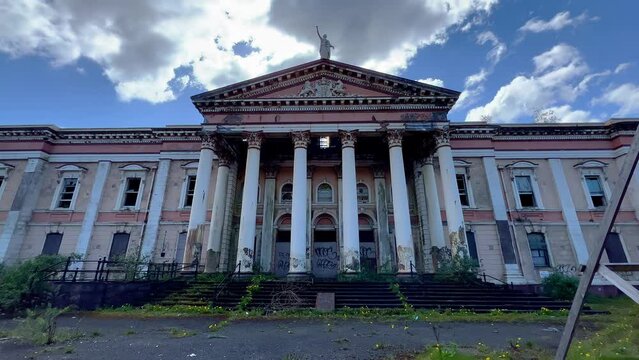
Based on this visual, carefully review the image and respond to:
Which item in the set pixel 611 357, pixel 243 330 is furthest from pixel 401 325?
pixel 611 357

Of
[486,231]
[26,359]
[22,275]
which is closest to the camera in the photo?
[26,359]

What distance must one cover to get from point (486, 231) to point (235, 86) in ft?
56.5

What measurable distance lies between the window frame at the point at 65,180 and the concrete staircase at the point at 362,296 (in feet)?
42.8

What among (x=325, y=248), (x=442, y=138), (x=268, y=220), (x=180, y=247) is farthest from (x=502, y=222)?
(x=180, y=247)

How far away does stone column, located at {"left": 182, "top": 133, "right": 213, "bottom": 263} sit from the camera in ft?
53.3

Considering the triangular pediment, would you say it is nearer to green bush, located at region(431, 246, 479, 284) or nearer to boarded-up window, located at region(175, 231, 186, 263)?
boarded-up window, located at region(175, 231, 186, 263)

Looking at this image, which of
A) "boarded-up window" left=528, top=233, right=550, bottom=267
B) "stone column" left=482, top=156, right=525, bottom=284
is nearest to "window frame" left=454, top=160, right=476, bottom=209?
"stone column" left=482, top=156, right=525, bottom=284

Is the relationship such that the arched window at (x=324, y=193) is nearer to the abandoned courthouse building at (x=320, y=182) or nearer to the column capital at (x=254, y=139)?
the abandoned courthouse building at (x=320, y=182)

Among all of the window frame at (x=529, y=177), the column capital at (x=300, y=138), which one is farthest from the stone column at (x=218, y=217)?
the window frame at (x=529, y=177)

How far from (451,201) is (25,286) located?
737 inches

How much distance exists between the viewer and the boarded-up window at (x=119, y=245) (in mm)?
20094

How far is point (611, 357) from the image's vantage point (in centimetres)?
433

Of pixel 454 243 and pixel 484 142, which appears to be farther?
pixel 484 142

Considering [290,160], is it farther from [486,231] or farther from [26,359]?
[26,359]
